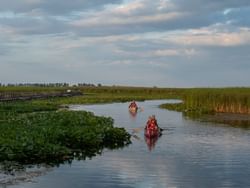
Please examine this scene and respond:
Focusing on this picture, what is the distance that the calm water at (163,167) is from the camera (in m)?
19.7

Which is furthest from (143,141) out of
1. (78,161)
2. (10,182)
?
(10,182)

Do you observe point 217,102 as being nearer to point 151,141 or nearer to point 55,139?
point 151,141

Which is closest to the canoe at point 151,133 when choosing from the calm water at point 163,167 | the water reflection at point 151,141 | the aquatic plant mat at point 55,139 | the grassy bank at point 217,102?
the water reflection at point 151,141

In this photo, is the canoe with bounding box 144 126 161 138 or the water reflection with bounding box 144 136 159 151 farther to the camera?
the canoe with bounding box 144 126 161 138

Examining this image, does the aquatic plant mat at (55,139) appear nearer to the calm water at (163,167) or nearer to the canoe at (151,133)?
the calm water at (163,167)

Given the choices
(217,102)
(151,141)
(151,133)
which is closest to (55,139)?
(151,141)

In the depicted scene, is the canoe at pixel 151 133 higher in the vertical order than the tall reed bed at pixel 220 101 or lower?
lower

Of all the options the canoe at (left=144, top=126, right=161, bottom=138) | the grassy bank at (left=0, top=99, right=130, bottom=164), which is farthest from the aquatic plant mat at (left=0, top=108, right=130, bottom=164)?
the canoe at (left=144, top=126, right=161, bottom=138)

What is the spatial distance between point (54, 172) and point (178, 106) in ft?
171

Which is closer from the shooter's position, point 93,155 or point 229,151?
point 93,155

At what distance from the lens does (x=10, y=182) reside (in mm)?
18844

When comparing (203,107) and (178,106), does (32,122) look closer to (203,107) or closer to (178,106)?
(203,107)

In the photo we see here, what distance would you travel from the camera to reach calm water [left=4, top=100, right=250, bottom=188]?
19.7 metres

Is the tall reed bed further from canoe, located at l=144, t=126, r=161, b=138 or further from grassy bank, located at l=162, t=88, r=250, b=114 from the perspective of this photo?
canoe, located at l=144, t=126, r=161, b=138
